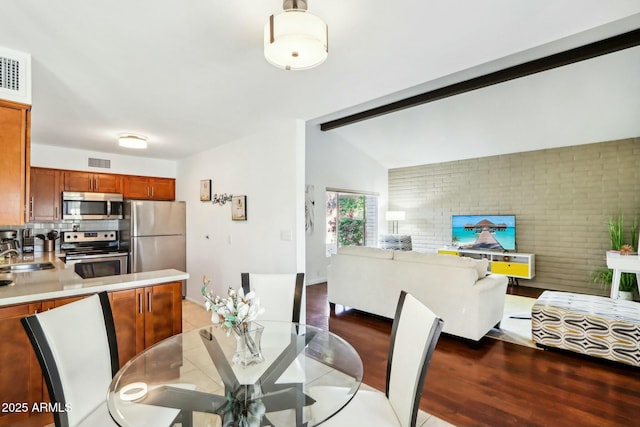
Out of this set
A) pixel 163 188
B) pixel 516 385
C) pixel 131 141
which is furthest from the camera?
pixel 163 188

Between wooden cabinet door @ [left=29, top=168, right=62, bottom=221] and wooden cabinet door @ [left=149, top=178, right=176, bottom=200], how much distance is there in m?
1.21

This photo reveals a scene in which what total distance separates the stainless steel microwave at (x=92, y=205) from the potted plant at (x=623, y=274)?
7.52 meters

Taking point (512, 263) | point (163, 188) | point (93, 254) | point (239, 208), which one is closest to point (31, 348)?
point (239, 208)

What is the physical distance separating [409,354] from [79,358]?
5.00 ft

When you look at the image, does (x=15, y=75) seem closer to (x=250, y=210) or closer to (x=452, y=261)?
(x=250, y=210)

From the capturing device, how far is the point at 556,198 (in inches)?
210

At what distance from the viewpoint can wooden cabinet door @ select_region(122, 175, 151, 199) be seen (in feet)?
16.0

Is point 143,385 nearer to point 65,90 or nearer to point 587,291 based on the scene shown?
point 65,90

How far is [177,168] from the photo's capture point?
542 cm

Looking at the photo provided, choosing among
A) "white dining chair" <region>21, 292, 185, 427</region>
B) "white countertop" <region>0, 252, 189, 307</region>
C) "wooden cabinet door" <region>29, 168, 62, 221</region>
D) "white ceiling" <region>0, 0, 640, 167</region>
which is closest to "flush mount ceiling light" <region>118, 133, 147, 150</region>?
"white ceiling" <region>0, 0, 640, 167</region>

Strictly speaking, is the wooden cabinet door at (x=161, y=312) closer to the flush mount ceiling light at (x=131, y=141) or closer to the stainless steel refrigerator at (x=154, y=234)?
the flush mount ceiling light at (x=131, y=141)

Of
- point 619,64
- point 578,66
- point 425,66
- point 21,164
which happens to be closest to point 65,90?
point 21,164

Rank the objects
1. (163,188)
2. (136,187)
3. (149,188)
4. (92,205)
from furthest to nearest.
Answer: (163,188) < (149,188) < (136,187) < (92,205)

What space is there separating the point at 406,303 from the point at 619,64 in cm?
411
